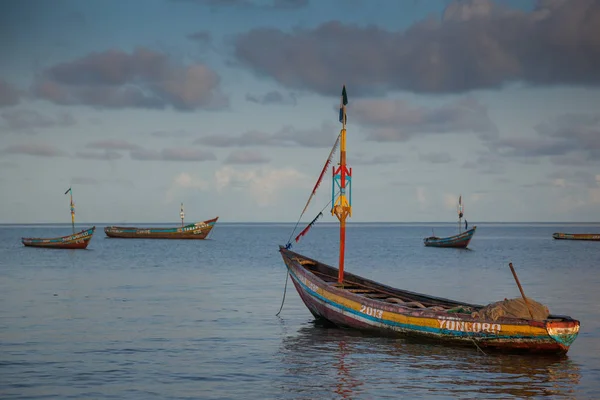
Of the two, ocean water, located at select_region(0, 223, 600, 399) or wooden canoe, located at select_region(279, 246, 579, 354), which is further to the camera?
wooden canoe, located at select_region(279, 246, 579, 354)

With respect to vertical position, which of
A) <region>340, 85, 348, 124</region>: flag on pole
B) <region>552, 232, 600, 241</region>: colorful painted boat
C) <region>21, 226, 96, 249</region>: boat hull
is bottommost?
<region>552, 232, 600, 241</region>: colorful painted boat

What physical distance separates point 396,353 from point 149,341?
842 cm

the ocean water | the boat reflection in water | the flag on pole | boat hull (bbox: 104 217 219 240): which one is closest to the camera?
the boat reflection in water

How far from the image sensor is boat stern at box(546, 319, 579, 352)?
19.4 meters

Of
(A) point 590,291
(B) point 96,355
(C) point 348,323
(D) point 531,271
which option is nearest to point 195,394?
(B) point 96,355

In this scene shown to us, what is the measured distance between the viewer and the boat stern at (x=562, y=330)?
63.7ft

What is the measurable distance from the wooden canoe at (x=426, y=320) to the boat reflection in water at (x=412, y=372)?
16.2 inches

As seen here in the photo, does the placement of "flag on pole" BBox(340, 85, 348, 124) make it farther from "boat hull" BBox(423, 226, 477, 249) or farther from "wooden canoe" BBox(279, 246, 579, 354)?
"boat hull" BBox(423, 226, 477, 249)

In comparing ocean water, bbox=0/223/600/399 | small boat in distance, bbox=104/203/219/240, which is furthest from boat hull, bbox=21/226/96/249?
ocean water, bbox=0/223/600/399

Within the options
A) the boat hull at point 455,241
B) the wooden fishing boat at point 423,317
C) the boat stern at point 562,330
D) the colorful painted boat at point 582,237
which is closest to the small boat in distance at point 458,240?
the boat hull at point 455,241

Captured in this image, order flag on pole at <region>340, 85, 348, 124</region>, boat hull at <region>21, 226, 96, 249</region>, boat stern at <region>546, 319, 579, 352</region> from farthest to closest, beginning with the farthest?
boat hull at <region>21, 226, 96, 249</region>, flag on pole at <region>340, 85, 348, 124</region>, boat stern at <region>546, 319, 579, 352</region>

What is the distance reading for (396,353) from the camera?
21344 mm

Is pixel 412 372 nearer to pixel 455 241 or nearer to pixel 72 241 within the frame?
pixel 72 241

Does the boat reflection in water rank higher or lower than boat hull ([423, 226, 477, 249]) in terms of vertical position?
lower
